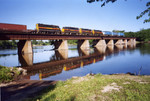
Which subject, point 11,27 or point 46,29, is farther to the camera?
point 46,29

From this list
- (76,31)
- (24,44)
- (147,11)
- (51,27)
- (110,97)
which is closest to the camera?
(110,97)

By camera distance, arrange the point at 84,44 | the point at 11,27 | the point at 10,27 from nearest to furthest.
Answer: the point at 10,27, the point at 11,27, the point at 84,44

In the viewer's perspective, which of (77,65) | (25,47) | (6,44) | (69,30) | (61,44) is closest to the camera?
(77,65)

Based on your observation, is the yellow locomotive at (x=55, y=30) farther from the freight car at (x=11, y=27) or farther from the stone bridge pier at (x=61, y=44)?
the freight car at (x=11, y=27)

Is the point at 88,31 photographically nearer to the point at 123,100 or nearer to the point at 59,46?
the point at 59,46

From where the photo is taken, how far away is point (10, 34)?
95.5 feet

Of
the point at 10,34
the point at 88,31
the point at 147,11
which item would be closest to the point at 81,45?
the point at 88,31

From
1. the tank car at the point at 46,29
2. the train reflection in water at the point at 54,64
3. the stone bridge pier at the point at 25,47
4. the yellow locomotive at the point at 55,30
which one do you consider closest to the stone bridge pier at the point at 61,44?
the yellow locomotive at the point at 55,30

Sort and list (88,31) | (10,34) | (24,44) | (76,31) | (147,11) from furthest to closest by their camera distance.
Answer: (88,31)
(76,31)
(24,44)
(10,34)
(147,11)

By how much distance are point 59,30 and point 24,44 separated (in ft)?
49.7

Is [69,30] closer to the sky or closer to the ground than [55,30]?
closer to the sky

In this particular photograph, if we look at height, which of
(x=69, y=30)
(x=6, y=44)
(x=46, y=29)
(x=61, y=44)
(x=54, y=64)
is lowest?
(x=54, y=64)

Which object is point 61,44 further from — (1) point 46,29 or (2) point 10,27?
(2) point 10,27

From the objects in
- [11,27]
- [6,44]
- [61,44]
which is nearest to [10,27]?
[11,27]
